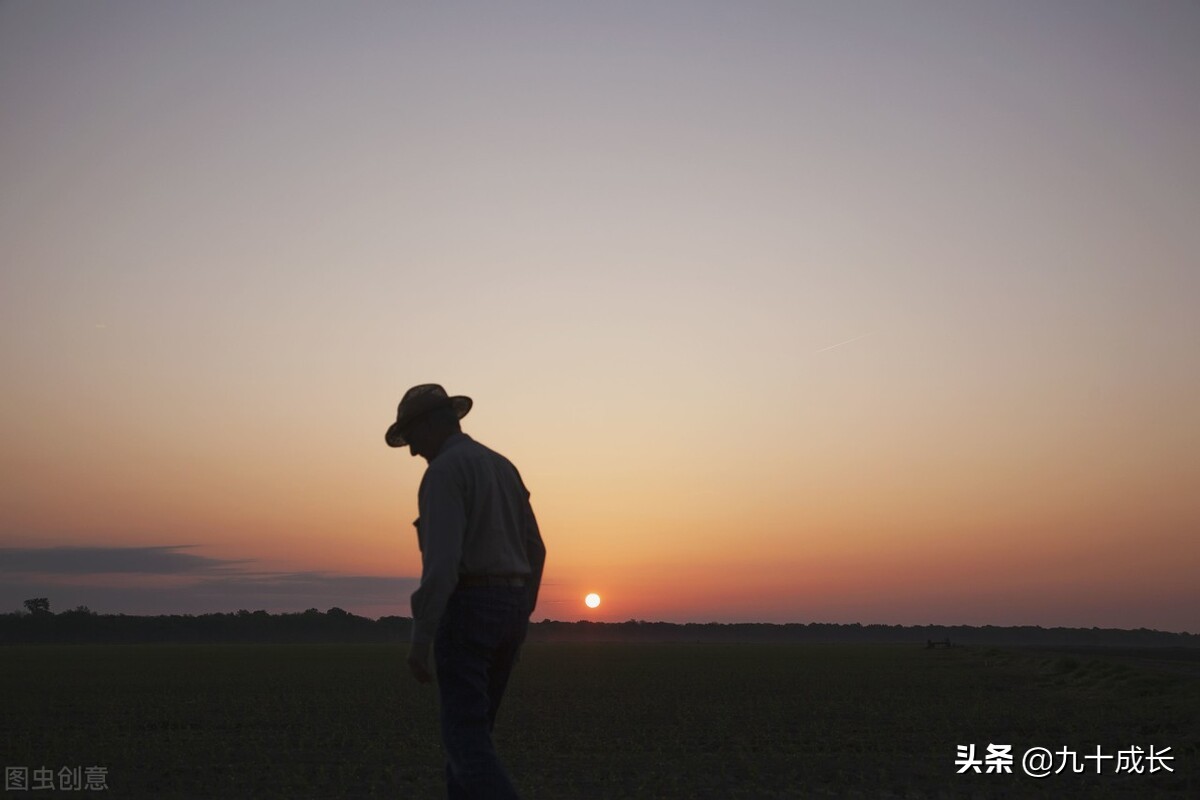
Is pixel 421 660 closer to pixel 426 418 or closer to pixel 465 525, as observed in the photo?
pixel 465 525

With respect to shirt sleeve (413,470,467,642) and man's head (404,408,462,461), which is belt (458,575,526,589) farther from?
man's head (404,408,462,461)

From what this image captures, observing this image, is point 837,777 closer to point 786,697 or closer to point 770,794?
point 770,794

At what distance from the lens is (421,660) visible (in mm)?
4594

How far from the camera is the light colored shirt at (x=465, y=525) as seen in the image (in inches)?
182

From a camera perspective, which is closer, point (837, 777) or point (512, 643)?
point (512, 643)

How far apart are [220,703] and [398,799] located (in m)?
13.9

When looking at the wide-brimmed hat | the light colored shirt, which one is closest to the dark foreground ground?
the light colored shirt

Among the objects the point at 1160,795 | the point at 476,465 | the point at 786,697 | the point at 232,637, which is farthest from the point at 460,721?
the point at 232,637

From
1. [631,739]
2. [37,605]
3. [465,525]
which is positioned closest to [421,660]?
[465,525]

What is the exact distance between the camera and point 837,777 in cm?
1027

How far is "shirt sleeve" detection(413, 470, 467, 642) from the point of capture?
15.0 ft

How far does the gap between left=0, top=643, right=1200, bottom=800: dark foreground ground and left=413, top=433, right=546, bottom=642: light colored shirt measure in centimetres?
492

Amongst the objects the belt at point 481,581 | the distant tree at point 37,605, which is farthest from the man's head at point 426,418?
the distant tree at point 37,605

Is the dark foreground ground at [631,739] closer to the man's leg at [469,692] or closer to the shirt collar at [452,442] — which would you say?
the man's leg at [469,692]
